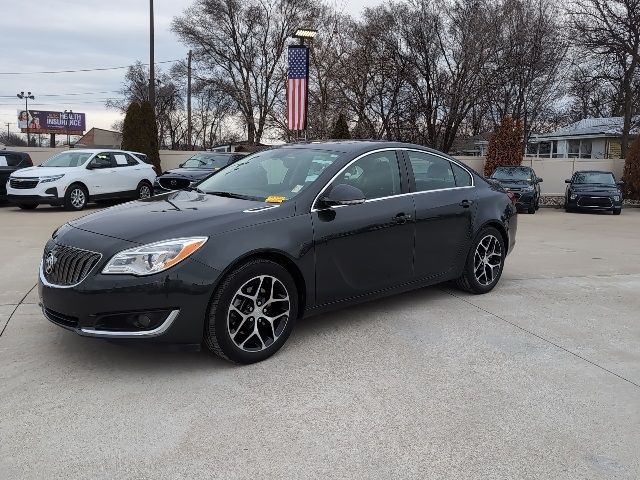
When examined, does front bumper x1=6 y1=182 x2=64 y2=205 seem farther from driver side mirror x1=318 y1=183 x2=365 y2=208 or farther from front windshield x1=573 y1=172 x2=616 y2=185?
front windshield x1=573 y1=172 x2=616 y2=185

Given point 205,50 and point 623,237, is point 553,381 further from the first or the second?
point 205,50

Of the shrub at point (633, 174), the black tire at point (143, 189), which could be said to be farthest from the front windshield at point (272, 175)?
the shrub at point (633, 174)

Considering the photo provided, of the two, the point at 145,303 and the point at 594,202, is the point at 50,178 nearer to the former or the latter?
the point at 145,303

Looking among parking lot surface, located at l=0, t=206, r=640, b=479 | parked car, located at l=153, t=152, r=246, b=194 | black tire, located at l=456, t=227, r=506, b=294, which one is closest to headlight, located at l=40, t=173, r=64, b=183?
parked car, located at l=153, t=152, r=246, b=194

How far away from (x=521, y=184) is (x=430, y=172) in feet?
47.1

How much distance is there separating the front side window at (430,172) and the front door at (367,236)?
25cm

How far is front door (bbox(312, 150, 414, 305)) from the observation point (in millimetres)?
4281

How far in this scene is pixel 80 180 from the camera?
47.3 ft

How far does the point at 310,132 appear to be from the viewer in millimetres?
25516

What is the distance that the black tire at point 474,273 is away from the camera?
568cm

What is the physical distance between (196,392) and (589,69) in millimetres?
29514

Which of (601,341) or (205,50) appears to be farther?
(205,50)

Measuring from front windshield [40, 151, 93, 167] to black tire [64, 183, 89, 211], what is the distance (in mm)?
679

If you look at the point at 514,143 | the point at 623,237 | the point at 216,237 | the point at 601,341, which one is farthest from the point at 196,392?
the point at 514,143
